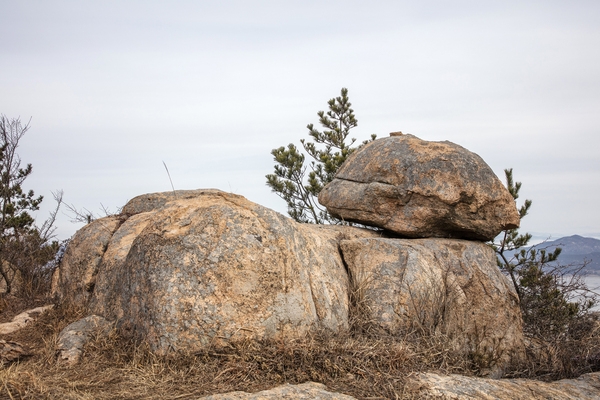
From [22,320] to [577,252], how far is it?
35.2 feet

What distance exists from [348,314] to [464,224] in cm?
249

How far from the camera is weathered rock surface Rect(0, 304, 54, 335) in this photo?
6840mm

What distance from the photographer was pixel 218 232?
18.0 ft

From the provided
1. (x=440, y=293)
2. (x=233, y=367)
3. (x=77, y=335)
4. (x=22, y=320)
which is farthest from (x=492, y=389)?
(x=22, y=320)

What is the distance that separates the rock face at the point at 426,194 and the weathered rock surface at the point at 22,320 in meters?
4.37

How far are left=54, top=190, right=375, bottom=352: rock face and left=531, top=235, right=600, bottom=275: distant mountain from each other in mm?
5322

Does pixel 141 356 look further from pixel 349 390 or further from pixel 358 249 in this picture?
pixel 358 249

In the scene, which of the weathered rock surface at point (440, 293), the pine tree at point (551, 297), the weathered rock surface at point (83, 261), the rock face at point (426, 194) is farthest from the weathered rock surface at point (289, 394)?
the pine tree at point (551, 297)

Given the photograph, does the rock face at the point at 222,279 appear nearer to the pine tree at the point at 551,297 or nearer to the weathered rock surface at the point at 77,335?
the weathered rock surface at the point at 77,335

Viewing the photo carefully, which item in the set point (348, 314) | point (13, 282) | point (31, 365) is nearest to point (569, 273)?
point (348, 314)

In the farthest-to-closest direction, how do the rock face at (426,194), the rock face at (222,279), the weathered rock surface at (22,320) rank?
1. the rock face at (426,194)
2. the weathered rock surface at (22,320)
3. the rock face at (222,279)

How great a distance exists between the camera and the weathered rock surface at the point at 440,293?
6.70 meters

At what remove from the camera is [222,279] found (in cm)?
531

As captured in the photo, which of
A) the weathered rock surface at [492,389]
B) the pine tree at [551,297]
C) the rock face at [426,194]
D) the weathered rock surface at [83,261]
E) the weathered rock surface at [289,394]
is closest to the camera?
the weathered rock surface at [289,394]
